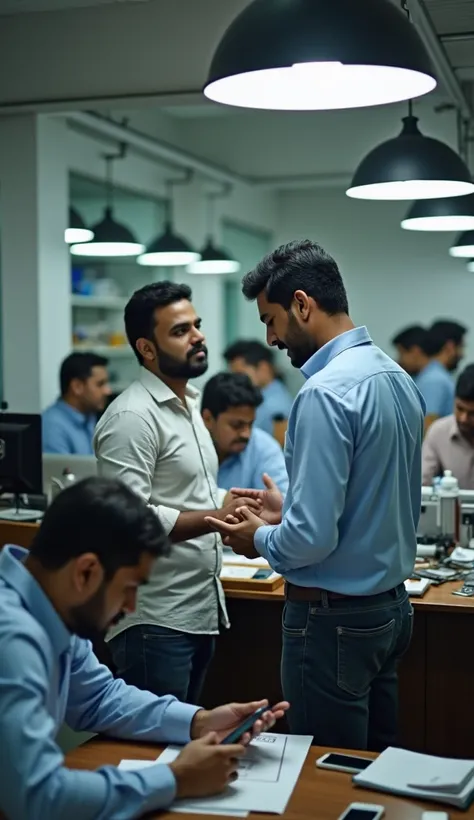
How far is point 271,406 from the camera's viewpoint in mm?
8312

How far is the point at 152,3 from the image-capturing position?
4703mm

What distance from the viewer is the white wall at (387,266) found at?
10.9 m

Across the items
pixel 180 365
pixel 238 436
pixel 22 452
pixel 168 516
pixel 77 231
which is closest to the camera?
pixel 168 516

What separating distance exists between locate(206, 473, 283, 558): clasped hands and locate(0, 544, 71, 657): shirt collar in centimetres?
97

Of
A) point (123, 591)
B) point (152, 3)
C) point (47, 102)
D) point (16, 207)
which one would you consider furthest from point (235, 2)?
point (123, 591)

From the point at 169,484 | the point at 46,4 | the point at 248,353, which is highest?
the point at 46,4

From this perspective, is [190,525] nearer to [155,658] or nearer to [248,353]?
[155,658]

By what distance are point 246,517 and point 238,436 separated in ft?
A: 5.07

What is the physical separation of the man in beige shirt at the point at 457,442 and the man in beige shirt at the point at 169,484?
1.70 m

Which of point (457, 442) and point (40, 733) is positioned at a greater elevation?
point (457, 442)

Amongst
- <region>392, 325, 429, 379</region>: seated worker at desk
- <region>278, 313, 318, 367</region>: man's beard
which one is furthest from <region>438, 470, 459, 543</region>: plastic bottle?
<region>392, 325, 429, 379</region>: seated worker at desk

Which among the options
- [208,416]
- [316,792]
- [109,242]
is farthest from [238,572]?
[109,242]

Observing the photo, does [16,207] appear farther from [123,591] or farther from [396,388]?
[123,591]

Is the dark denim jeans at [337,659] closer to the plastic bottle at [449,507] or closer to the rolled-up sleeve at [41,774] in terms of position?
the rolled-up sleeve at [41,774]
